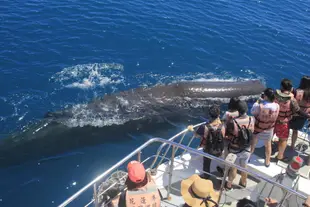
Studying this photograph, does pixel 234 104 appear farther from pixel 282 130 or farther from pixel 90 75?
pixel 90 75

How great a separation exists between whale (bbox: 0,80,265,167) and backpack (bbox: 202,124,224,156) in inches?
257

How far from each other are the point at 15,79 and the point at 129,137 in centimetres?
744

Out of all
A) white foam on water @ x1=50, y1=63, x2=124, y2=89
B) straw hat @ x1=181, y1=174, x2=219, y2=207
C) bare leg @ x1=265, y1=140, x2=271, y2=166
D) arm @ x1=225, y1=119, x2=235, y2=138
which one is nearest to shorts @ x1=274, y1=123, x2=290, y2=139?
bare leg @ x1=265, y1=140, x2=271, y2=166

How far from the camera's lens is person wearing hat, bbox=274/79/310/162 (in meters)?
8.81

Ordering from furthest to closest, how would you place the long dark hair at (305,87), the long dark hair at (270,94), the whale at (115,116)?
the whale at (115,116) < the long dark hair at (305,87) < the long dark hair at (270,94)

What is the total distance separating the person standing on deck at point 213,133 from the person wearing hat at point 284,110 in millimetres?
2093

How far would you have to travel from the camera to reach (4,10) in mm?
22906

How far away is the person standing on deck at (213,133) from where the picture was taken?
7.77 meters

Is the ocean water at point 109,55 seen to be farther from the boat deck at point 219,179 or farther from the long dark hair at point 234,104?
the long dark hair at point 234,104

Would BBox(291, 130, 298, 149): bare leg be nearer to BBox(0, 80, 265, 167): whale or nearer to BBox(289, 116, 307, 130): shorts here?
BBox(289, 116, 307, 130): shorts

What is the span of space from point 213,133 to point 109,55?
1323 centimetres

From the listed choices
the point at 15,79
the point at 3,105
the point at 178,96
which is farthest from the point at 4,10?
the point at 178,96

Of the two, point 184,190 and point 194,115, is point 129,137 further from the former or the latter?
point 184,190

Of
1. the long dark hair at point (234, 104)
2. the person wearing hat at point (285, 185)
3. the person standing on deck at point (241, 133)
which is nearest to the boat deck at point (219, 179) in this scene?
the person wearing hat at point (285, 185)
